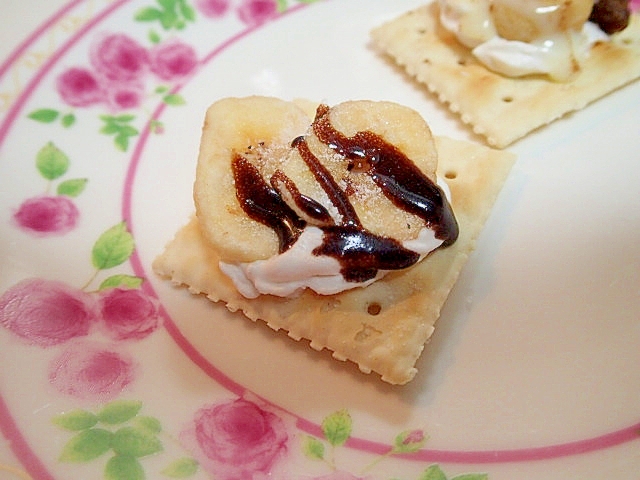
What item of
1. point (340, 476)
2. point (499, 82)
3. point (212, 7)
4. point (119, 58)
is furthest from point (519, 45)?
point (340, 476)

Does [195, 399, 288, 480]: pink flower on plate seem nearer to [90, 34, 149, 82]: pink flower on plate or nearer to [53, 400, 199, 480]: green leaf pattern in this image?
[53, 400, 199, 480]: green leaf pattern

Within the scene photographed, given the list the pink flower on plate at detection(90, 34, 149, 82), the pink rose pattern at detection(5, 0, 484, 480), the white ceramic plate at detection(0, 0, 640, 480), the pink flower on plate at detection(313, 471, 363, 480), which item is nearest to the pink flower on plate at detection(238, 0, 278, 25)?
the white ceramic plate at detection(0, 0, 640, 480)

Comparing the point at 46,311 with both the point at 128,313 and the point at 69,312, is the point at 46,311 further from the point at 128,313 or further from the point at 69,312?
the point at 128,313

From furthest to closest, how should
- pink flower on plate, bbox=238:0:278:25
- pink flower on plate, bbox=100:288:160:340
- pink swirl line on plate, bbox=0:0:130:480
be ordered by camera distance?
pink flower on plate, bbox=238:0:278:25, pink flower on plate, bbox=100:288:160:340, pink swirl line on plate, bbox=0:0:130:480

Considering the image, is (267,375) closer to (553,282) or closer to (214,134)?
(214,134)

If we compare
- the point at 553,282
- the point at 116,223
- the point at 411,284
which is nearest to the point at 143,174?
the point at 116,223

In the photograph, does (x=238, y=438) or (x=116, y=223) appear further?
(x=116, y=223)
